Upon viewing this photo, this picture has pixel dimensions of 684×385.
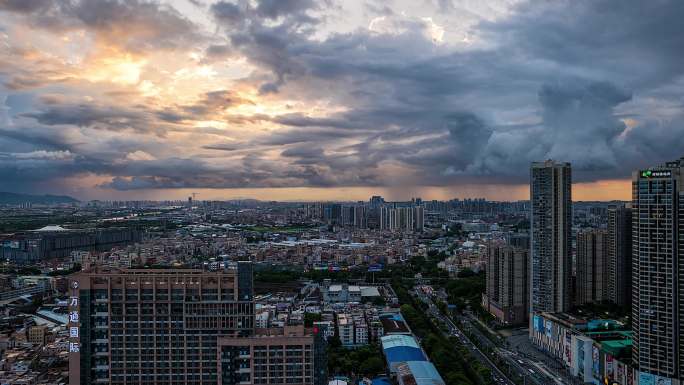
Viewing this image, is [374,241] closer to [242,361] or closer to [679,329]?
[679,329]

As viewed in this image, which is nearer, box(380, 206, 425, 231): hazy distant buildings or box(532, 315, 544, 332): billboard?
box(532, 315, 544, 332): billboard

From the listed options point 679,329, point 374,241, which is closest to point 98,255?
point 374,241

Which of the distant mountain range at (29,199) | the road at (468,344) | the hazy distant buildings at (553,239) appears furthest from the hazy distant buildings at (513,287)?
the distant mountain range at (29,199)

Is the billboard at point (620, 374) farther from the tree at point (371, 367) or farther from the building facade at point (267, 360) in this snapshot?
the building facade at point (267, 360)

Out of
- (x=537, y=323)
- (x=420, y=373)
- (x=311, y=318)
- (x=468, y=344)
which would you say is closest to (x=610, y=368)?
(x=537, y=323)

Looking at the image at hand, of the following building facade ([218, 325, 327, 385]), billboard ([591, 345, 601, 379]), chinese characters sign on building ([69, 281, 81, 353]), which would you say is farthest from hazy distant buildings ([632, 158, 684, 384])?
chinese characters sign on building ([69, 281, 81, 353])

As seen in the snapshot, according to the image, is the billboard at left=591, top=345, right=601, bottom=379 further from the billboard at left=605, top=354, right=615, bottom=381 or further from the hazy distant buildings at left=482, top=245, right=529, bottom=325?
the hazy distant buildings at left=482, top=245, right=529, bottom=325

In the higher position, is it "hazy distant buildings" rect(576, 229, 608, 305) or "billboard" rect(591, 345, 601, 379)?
"hazy distant buildings" rect(576, 229, 608, 305)

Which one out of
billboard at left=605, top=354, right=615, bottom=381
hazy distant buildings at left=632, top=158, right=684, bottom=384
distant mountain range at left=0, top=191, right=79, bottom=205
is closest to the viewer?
hazy distant buildings at left=632, top=158, right=684, bottom=384
